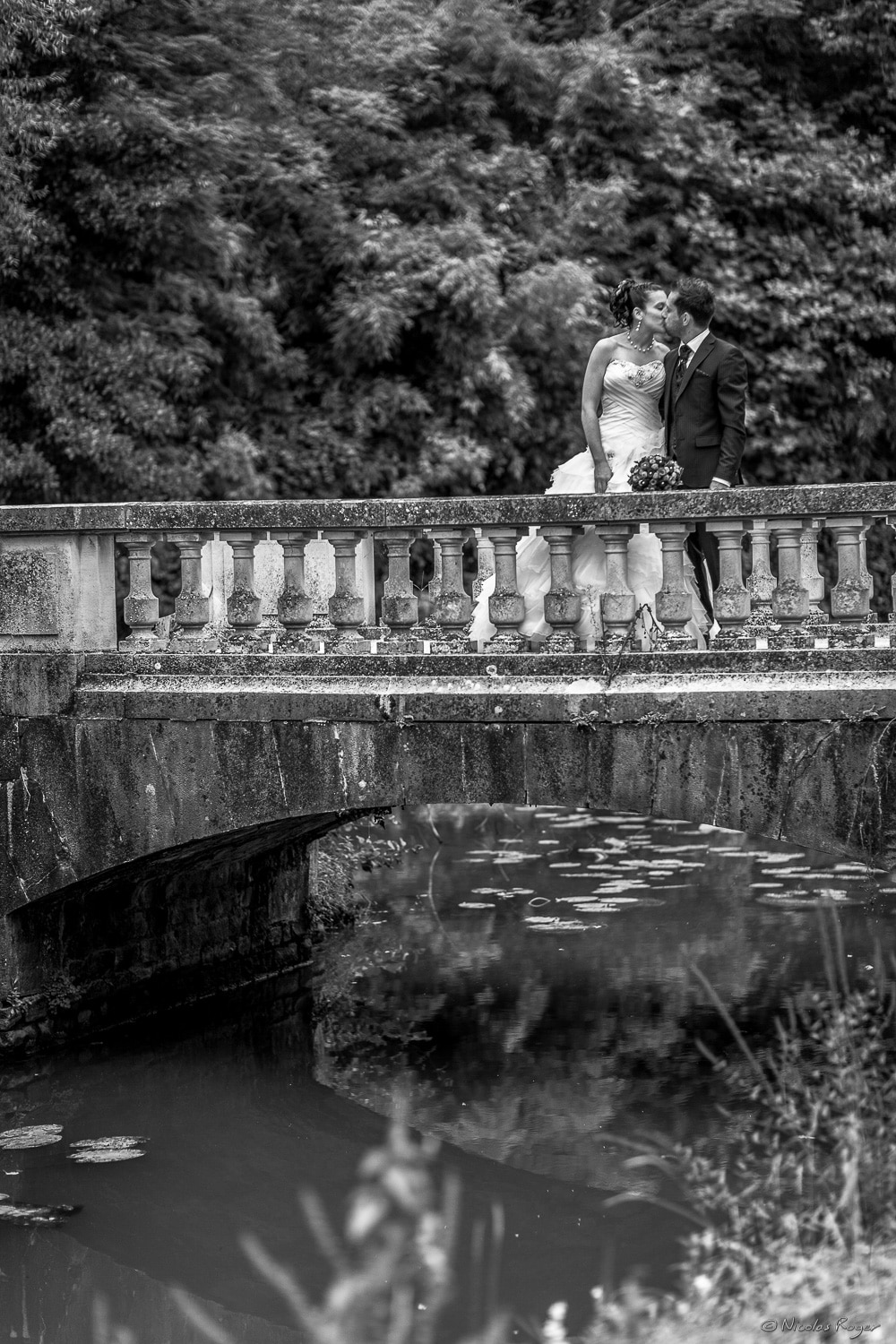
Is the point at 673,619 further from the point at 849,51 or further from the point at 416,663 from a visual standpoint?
the point at 849,51

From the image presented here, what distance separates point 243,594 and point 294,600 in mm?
248

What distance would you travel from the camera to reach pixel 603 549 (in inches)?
305

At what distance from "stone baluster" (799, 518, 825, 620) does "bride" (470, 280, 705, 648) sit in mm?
476

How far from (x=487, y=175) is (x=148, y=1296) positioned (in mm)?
11787

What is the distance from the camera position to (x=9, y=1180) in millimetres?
7539

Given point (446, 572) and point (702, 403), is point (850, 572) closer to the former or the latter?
point (702, 403)

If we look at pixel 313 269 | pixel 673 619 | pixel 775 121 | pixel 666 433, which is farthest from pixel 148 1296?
pixel 775 121

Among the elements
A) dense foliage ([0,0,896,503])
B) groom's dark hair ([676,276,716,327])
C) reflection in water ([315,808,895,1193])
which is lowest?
reflection in water ([315,808,895,1193])

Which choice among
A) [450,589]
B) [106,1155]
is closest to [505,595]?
[450,589]

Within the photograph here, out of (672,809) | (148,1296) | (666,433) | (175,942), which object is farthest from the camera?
(175,942)

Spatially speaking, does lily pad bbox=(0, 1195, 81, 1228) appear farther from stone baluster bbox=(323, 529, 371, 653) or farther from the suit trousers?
the suit trousers

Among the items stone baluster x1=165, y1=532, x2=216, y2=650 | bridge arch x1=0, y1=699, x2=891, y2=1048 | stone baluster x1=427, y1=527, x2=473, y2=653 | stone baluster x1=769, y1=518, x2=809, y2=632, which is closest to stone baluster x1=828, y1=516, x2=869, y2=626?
stone baluster x1=769, y1=518, x2=809, y2=632

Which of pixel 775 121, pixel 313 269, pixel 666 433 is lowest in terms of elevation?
pixel 666 433

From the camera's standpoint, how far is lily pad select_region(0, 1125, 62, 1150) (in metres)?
7.89
